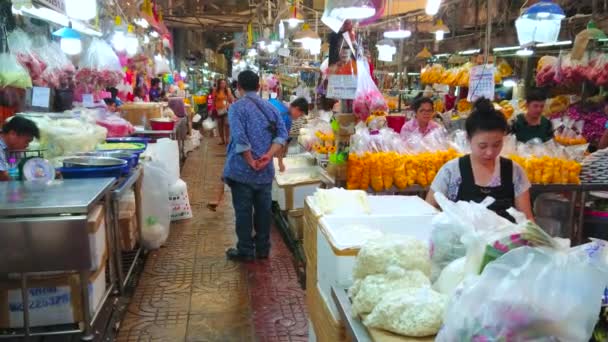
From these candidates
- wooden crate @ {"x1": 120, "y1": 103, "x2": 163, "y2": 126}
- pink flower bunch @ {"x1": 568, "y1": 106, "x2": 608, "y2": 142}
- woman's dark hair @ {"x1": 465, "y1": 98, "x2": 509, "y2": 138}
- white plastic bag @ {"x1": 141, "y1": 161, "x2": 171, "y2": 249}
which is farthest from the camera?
wooden crate @ {"x1": 120, "y1": 103, "x2": 163, "y2": 126}

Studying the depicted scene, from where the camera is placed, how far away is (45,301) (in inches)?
111

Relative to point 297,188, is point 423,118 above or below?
above

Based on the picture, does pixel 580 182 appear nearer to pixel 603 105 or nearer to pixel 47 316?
pixel 603 105

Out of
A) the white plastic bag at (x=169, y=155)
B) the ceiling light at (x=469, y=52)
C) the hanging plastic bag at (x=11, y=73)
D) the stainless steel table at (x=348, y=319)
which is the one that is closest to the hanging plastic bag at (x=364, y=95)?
the stainless steel table at (x=348, y=319)

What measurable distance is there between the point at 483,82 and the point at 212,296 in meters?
3.21

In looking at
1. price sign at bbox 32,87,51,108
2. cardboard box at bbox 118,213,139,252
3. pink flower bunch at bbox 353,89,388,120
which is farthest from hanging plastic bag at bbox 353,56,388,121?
price sign at bbox 32,87,51,108

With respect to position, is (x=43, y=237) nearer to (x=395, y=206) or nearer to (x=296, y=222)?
(x=395, y=206)

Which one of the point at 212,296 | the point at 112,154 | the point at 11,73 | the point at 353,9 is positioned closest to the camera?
the point at 353,9

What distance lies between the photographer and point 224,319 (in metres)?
3.90

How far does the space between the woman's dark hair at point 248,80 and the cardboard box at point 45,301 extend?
2.51 meters

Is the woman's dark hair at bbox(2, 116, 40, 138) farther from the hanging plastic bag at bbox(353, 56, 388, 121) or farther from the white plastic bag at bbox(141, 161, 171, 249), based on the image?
the hanging plastic bag at bbox(353, 56, 388, 121)

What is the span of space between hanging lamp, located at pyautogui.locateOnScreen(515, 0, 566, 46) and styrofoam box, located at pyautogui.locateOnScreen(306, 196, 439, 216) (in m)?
2.40

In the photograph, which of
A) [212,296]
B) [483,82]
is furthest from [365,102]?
[212,296]

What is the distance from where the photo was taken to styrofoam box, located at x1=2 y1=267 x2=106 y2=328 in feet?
9.23
